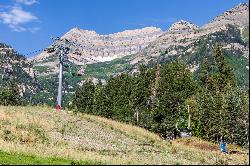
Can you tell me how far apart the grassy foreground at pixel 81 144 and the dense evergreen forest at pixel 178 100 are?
37.6 feet

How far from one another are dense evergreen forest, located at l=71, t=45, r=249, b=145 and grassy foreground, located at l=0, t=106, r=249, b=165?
11.5m

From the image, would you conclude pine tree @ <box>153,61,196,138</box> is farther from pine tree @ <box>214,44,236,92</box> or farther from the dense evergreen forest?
pine tree @ <box>214,44,236,92</box>

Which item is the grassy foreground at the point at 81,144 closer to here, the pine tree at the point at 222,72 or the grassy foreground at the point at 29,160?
the grassy foreground at the point at 29,160

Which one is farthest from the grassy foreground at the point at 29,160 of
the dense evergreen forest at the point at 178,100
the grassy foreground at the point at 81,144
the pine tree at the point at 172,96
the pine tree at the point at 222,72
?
the pine tree at the point at 222,72

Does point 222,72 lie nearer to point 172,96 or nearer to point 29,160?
point 172,96

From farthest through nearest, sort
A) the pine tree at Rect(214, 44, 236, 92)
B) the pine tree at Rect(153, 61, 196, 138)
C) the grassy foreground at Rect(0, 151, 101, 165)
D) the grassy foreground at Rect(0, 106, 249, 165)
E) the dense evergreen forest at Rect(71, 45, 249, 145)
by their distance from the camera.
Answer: the pine tree at Rect(214, 44, 236, 92), the pine tree at Rect(153, 61, 196, 138), the dense evergreen forest at Rect(71, 45, 249, 145), the grassy foreground at Rect(0, 106, 249, 165), the grassy foreground at Rect(0, 151, 101, 165)

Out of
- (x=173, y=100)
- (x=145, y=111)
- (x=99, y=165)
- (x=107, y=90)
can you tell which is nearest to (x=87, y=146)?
(x=99, y=165)

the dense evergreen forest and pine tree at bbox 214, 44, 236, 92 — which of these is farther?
pine tree at bbox 214, 44, 236, 92

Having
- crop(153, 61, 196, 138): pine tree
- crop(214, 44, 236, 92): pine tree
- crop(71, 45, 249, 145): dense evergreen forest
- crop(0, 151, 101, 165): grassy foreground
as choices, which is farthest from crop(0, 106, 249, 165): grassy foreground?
crop(214, 44, 236, 92): pine tree

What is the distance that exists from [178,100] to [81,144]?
65607 mm

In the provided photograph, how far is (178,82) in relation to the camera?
10812 cm

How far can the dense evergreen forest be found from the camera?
81312mm

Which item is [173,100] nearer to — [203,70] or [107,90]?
[203,70]

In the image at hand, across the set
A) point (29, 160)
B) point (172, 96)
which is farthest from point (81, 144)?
point (172, 96)
